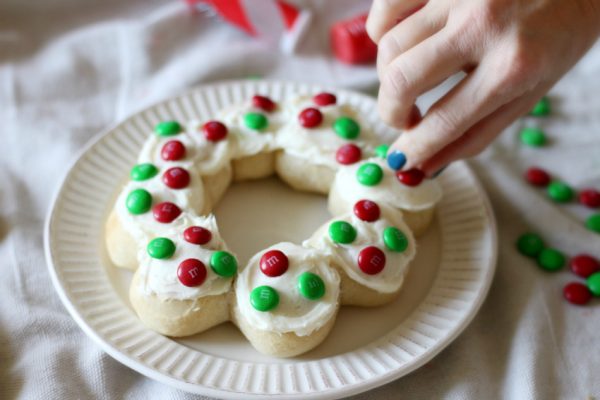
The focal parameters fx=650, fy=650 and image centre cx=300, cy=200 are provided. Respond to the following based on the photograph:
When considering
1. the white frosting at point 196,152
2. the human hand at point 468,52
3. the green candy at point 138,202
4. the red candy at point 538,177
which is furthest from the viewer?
the red candy at point 538,177

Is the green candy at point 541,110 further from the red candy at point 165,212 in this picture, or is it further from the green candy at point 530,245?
the red candy at point 165,212

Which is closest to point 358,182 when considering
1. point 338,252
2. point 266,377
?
point 338,252

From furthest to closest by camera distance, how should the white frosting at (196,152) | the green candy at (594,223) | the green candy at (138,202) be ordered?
the green candy at (594,223), the white frosting at (196,152), the green candy at (138,202)

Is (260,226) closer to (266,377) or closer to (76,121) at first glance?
(266,377)

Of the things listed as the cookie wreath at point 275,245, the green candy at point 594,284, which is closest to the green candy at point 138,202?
the cookie wreath at point 275,245

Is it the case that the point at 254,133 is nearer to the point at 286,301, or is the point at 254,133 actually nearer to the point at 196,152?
the point at 196,152

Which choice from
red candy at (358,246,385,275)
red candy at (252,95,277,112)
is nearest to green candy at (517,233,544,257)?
red candy at (358,246,385,275)
